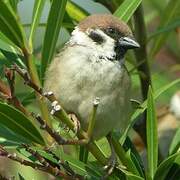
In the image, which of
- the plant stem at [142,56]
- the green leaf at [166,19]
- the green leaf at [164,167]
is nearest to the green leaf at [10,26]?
the green leaf at [164,167]

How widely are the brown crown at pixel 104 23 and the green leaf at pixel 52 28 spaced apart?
36 centimetres

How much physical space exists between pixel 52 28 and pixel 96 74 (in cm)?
30

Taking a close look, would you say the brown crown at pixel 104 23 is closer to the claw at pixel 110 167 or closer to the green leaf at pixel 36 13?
the green leaf at pixel 36 13

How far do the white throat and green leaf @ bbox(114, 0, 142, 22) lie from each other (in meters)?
0.09

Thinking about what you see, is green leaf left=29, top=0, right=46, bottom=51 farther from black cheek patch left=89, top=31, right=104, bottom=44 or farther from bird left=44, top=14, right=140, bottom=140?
black cheek patch left=89, top=31, right=104, bottom=44

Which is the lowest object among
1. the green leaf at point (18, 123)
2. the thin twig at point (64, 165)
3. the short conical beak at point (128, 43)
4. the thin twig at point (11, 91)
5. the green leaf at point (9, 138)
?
the green leaf at point (9, 138)

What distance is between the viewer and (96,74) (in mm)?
2096

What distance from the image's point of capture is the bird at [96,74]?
2.05 meters

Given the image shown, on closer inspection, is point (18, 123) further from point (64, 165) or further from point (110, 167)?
point (110, 167)

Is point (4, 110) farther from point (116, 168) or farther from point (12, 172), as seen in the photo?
point (12, 172)

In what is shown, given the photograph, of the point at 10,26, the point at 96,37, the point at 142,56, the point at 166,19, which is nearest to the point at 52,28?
the point at 10,26

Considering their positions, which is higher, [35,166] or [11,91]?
[11,91]

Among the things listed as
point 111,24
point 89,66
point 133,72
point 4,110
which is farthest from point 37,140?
point 133,72

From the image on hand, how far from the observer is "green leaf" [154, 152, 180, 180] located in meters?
1.83
